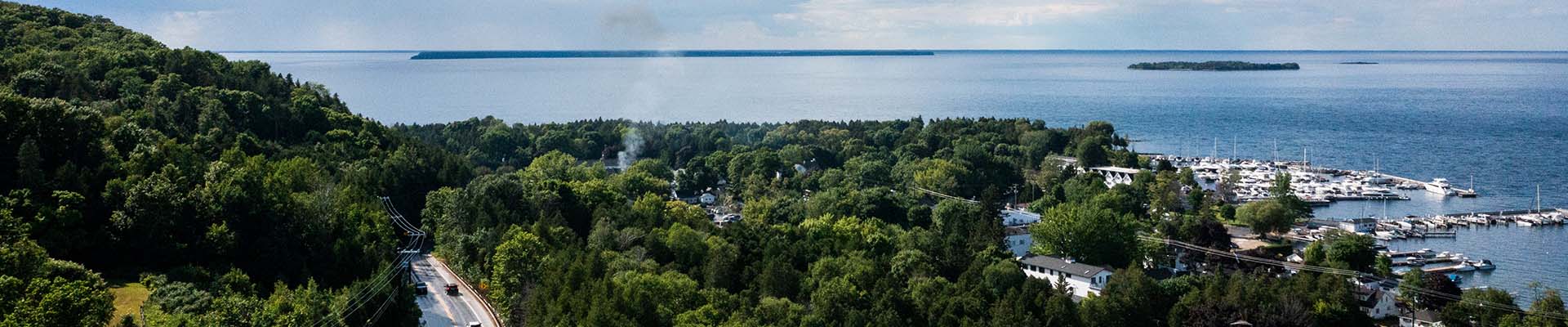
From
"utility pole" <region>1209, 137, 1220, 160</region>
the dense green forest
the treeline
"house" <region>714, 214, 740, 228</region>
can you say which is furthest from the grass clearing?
"utility pole" <region>1209, 137, 1220, 160</region>

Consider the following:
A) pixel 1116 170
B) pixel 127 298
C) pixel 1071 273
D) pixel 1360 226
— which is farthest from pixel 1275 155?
pixel 127 298

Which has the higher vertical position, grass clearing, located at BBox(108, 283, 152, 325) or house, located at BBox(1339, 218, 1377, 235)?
grass clearing, located at BBox(108, 283, 152, 325)

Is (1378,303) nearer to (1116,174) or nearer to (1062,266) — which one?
(1062,266)

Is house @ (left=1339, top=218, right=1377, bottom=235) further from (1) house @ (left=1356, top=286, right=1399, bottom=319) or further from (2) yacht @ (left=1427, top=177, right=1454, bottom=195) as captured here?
(1) house @ (left=1356, top=286, right=1399, bottom=319)

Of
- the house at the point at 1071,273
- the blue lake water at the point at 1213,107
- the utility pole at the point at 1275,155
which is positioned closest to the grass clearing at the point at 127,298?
the house at the point at 1071,273

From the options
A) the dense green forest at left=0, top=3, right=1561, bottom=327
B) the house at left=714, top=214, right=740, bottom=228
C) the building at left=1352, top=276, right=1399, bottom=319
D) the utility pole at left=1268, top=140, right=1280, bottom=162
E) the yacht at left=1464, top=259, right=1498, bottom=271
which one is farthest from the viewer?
the utility pole at left=1268, top=140, right=1280, bottom=162

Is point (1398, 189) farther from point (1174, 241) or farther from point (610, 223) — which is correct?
point (610, 223)
